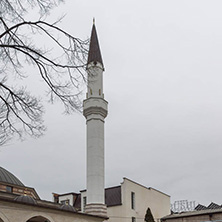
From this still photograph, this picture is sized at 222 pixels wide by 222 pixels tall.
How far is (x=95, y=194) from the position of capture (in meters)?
25.9

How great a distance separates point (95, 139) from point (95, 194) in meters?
4.29

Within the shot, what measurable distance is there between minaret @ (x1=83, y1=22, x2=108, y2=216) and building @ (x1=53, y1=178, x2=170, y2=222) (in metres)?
4.84

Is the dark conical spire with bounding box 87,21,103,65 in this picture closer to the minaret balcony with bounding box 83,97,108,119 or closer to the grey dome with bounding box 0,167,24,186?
the minaret balcony with bounding box 83,97,108,119

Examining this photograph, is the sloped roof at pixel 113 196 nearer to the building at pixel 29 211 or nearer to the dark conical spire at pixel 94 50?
the building at pixel 29 211

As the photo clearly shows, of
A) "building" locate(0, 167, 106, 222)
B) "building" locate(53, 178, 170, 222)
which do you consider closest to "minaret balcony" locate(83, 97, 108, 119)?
"building" locate(53, 178, 170, 222)

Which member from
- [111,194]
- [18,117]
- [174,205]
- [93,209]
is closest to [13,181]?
[93,209]

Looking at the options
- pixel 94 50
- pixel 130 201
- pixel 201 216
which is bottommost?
pixel 201 216

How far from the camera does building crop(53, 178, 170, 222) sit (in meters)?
30.4

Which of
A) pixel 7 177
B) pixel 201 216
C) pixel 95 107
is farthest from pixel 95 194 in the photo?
pixel 201 216

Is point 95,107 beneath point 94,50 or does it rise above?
beneath

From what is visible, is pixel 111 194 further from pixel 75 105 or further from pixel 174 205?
pixel 75 105

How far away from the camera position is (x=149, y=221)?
94.5 ft

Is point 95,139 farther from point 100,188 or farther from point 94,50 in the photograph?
point 94,50

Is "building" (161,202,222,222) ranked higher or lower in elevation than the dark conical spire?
lower
